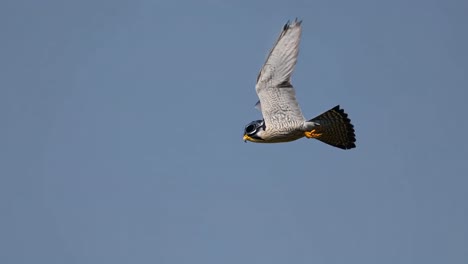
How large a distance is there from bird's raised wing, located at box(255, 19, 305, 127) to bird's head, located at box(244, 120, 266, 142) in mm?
276

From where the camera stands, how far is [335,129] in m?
21.6

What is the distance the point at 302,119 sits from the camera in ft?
68.3

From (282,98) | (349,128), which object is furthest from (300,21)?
(349,128)

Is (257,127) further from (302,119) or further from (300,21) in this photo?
(300,21)

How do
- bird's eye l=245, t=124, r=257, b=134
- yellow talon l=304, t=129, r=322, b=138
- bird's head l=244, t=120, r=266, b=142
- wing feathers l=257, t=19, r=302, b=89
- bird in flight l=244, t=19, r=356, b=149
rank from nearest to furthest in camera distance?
wing feathers l=257, t=19, r=302, b=89
bird in flight l=244, t=19, r=356, b=149
yellow talon l=304, t=129, r=322, b=138
bird's head l=244, t=120, r=266, b=142
bird's eye l=245, t=124, r=257, b=134

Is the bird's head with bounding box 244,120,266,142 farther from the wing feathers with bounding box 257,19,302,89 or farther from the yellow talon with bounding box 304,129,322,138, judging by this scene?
the wing feathers with bounding box 257,19,302,89

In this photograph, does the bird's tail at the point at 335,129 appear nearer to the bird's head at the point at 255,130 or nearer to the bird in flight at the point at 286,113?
the bird in flight at the point at 286,113

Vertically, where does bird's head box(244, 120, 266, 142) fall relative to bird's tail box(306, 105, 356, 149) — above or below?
above

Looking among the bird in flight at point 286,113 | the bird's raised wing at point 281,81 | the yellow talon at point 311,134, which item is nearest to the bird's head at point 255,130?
the bird in flight at point 286,113

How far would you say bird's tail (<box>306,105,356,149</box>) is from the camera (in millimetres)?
21250

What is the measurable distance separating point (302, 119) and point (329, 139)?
130cm

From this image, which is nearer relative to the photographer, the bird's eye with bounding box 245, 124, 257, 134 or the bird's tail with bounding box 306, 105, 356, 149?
the bird's tail with bounding box 306, 105, 356, 149

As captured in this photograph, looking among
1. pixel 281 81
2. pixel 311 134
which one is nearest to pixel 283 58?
pixel 281 81

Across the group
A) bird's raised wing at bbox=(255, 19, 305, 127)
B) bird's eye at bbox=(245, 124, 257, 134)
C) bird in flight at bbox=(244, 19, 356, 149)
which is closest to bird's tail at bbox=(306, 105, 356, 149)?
bird in flight at bbox=(244, 19, 356, 149)
